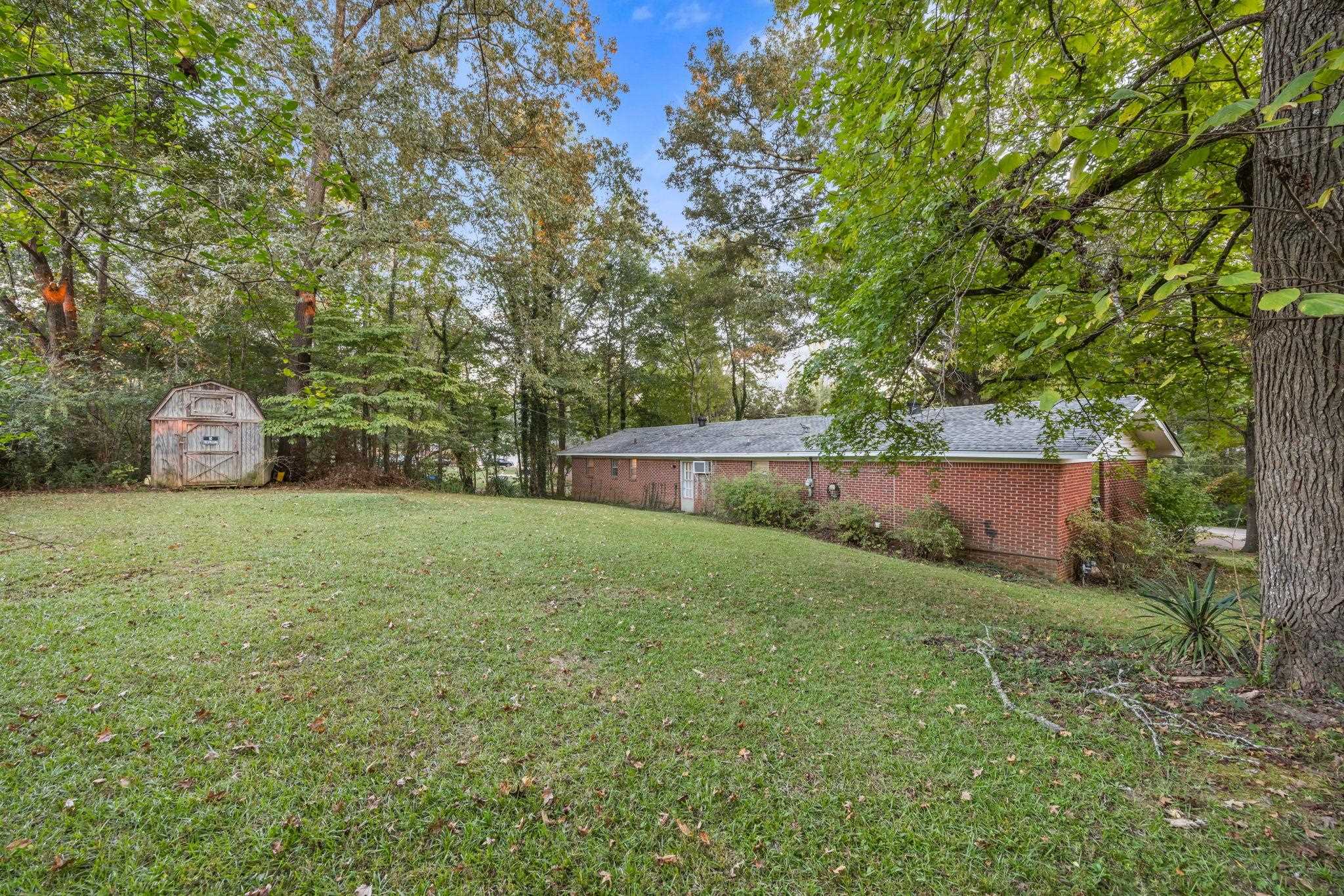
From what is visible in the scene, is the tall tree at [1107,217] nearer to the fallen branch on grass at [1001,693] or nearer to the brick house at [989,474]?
the fallen branch on grass at [1001,693]

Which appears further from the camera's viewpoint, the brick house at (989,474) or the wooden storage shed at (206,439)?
the wooden storage shed at (206,439)

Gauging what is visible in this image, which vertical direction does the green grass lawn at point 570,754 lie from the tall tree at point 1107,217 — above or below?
below

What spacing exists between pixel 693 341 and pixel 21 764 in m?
25.7

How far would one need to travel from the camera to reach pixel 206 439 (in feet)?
43.8

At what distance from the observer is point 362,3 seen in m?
11.4

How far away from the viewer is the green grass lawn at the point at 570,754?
7.13 feet

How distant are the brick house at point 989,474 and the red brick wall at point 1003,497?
0.06 ft

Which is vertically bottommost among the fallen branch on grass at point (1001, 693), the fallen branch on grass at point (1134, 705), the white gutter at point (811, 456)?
the fallen branch on grass at point (1001, 693)

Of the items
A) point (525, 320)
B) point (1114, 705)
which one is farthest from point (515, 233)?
point (1114, 705)

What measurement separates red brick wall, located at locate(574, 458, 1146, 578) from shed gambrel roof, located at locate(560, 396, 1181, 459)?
473 millimetres

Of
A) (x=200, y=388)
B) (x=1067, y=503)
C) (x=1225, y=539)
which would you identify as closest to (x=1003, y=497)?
(x=1067, y=503)

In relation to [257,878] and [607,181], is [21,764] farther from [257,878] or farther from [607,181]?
[607,181]

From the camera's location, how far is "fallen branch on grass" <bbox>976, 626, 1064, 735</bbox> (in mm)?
3152

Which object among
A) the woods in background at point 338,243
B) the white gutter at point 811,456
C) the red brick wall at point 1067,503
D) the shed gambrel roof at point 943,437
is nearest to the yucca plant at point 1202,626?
the shed gambrel roof at point 943,437
